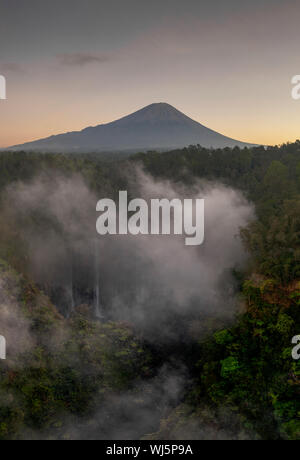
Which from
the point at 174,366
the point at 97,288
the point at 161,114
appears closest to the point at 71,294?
the point at 97,288

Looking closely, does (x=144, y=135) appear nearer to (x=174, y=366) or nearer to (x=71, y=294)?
(x=71, y=294)

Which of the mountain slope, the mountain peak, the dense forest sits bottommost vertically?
the dense forest

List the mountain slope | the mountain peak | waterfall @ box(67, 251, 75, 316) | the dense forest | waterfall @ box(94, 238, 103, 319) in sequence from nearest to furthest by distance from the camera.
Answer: the dense forest → waterfall @ box(67, 251, 75, 316) → waterfall @ box(94, 238, 103, 319) → the mountain slope → the mountain peak

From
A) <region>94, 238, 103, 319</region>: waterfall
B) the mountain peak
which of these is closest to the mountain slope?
the mountain peak

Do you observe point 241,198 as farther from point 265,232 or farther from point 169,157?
point 169,157

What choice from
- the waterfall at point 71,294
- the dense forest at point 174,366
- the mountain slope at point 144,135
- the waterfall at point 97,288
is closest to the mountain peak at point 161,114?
the mountain slope at point 144,135

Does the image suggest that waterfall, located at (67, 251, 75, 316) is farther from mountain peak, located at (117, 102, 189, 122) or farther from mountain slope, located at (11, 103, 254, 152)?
mountain peak, located at (117, 102, 189, 122)
